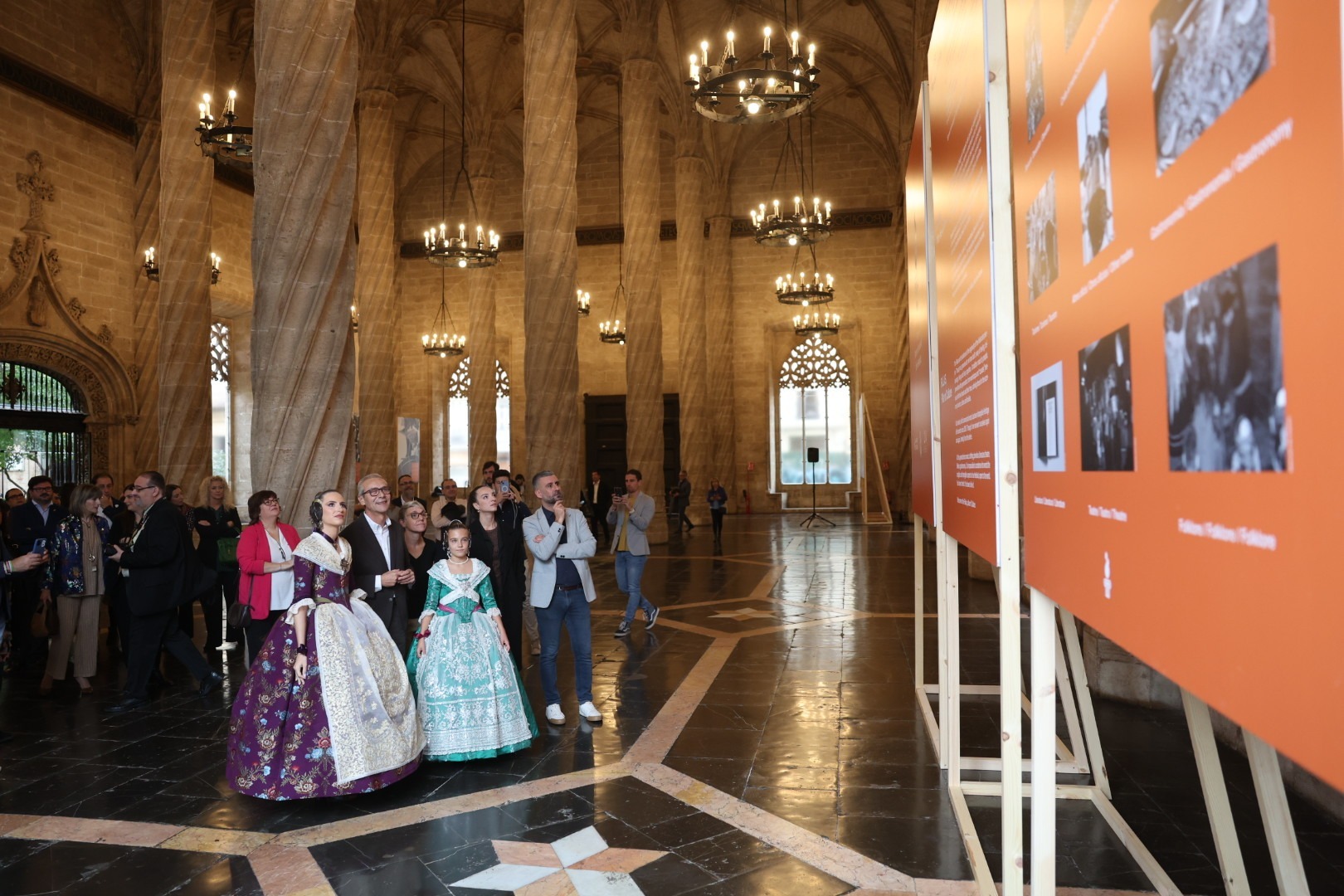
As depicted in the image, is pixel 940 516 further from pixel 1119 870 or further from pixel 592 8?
pixel 592 8

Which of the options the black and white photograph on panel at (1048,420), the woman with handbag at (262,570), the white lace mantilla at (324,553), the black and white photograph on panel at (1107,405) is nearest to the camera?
the black and white photograph on panel at (1107,405)

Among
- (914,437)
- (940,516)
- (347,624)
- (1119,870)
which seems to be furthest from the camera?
(914,437)

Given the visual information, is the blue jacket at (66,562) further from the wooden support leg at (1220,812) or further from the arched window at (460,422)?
the arched window at (460,422)

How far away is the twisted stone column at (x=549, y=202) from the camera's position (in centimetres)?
1180

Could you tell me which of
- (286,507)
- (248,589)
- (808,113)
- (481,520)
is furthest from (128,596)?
(808,113)

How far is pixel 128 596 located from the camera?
6.42 meters

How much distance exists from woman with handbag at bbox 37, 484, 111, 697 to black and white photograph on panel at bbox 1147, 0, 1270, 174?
25.2ft

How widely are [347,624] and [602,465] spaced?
23.6m

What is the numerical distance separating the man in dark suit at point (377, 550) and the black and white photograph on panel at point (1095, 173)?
13.6 ft

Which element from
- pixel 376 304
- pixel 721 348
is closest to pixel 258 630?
pixel 376 304

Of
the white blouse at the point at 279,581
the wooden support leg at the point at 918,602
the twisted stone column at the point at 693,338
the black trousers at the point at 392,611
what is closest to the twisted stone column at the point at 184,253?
the white blouse at the point at 279,581

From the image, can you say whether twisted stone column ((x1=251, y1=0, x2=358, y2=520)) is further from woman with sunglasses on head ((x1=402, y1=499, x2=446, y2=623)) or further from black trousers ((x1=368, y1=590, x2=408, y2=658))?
black trousers ((x1=368, y1=590, x2=408, y2=658))

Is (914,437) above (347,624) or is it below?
above

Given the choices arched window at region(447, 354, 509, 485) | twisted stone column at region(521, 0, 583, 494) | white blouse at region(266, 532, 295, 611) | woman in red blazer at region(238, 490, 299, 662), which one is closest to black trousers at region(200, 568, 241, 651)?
woman in red blazer at region(238, 490, 299, 662)
